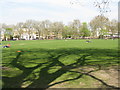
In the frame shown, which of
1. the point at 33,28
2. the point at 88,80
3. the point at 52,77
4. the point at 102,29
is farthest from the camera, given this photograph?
the point at 33,28

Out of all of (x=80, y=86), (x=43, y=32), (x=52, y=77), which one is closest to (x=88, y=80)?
(x=80, y=86)

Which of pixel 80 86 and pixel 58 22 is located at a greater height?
pixel 58 22

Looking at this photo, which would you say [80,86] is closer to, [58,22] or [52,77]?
[52,77]

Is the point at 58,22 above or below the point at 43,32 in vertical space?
above

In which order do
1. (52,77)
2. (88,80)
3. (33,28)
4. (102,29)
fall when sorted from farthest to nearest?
(33,28) < (102,29) < (52,77) < (88,80)

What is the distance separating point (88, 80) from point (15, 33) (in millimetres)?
93191

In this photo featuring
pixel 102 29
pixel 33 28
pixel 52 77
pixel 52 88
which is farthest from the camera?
pixel 33 28

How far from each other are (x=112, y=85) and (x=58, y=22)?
87745mm

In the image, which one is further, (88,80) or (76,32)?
(76,32)

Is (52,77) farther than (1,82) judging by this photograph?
Yes

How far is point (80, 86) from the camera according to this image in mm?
4961

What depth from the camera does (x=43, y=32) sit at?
3602 inches

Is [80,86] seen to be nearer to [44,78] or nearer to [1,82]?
[44,78]

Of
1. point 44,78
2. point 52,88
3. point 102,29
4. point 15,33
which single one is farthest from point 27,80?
point 15,33
